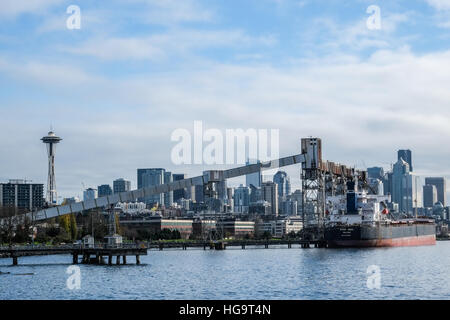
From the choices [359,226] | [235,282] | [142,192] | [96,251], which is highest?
[142,192]

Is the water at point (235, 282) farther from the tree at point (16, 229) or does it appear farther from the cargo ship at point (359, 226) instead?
the cargo ship at point (359, 226)

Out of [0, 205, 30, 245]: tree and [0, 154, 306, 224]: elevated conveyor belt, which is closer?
[0, 154, 306, 224]: elevated conveyor belt

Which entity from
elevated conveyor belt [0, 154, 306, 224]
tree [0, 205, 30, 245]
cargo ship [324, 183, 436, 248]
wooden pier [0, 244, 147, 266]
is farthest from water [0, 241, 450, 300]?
cargo ship [324, 183, 436, 248]

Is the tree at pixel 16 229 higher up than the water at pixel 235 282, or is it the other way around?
the tree at pixel 16 229

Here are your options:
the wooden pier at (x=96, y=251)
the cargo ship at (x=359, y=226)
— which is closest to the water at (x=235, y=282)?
the wooden pier at (x=96, y=251)

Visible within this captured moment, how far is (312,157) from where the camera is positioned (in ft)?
596

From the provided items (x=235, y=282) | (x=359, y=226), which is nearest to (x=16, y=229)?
(x=359, y=226)

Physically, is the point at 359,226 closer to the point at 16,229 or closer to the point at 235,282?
the point at 16,229

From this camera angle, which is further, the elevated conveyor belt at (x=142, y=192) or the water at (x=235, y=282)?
the elevated conveyor belt at (x=142, y=192)

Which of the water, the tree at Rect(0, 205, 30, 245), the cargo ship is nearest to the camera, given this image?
the water

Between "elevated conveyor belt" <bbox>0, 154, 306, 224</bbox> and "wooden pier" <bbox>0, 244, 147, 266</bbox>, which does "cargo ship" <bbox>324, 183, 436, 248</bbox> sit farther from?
"wooden pier" <bbox>0, 244, 147, 266</bbox>
